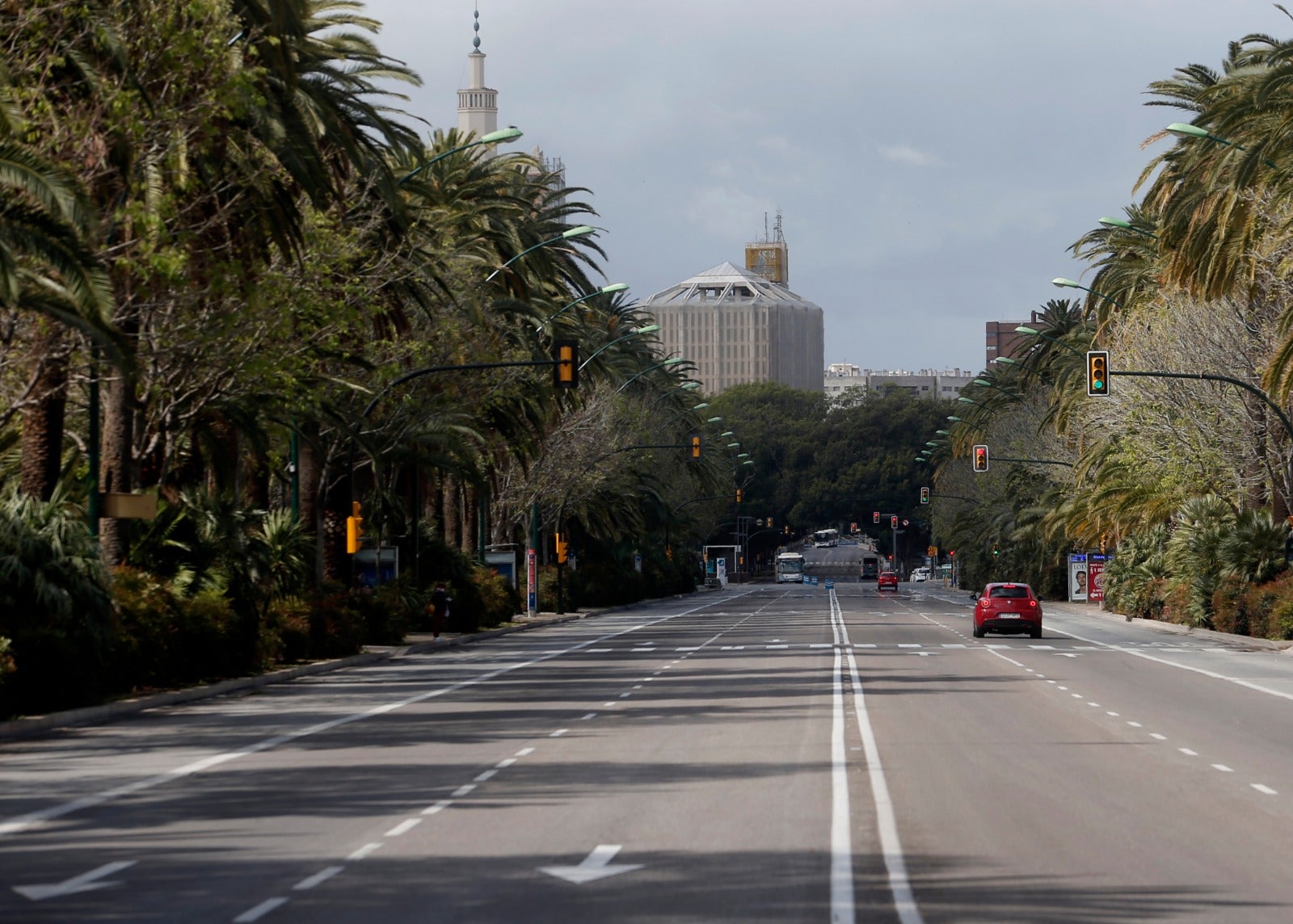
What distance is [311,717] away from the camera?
23594mm

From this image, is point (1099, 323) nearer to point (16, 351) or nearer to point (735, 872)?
point (16, 351)

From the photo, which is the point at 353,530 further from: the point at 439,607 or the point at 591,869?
the point at 591,869

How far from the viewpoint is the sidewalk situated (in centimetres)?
2159

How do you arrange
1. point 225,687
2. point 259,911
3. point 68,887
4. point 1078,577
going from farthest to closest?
point 1078,577 < point 225,687 < point 68,887 < point 259,911

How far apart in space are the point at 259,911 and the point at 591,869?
7.57ft

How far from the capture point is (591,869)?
1123cm

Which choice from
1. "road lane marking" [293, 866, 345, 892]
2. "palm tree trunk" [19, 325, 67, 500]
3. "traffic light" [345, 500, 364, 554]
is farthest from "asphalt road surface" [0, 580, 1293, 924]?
"traffic light" [345, 500, 364, 554]

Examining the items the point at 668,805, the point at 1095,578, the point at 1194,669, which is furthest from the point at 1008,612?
the point at 668,805

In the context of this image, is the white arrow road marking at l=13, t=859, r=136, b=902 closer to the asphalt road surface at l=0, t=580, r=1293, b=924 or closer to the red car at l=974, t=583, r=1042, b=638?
the asphalt road surface at l=0, t=580, r=1293, b=924

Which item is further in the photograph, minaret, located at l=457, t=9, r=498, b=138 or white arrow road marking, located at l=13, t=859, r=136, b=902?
minaret, located at l=457, t=9, r=498, b=138

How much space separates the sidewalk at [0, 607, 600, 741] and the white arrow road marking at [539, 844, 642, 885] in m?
11.5

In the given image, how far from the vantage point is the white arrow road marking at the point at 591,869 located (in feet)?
35.9

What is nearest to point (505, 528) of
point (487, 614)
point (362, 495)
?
point (487, 614)

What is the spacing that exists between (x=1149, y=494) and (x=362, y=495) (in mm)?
27049
